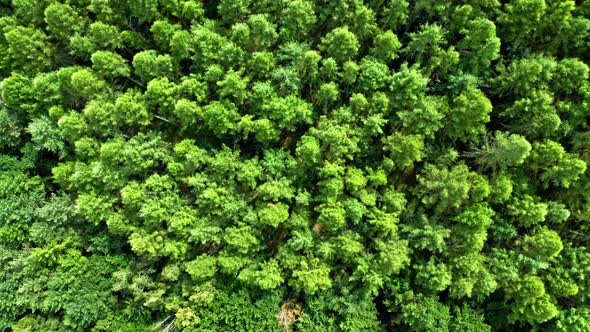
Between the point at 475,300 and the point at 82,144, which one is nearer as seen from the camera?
the point at 82,144

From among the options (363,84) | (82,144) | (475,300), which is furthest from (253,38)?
(475,300)

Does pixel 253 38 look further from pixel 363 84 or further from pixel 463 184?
pixel 463 184

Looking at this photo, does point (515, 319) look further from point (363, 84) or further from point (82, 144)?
point (82, 144)

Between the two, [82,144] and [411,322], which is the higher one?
[82,144]

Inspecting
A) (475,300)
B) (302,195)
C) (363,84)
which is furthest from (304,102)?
(475,300)

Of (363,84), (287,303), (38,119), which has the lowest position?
(287,303)

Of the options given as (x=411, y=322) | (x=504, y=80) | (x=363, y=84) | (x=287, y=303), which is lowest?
(x=287, y=303)
